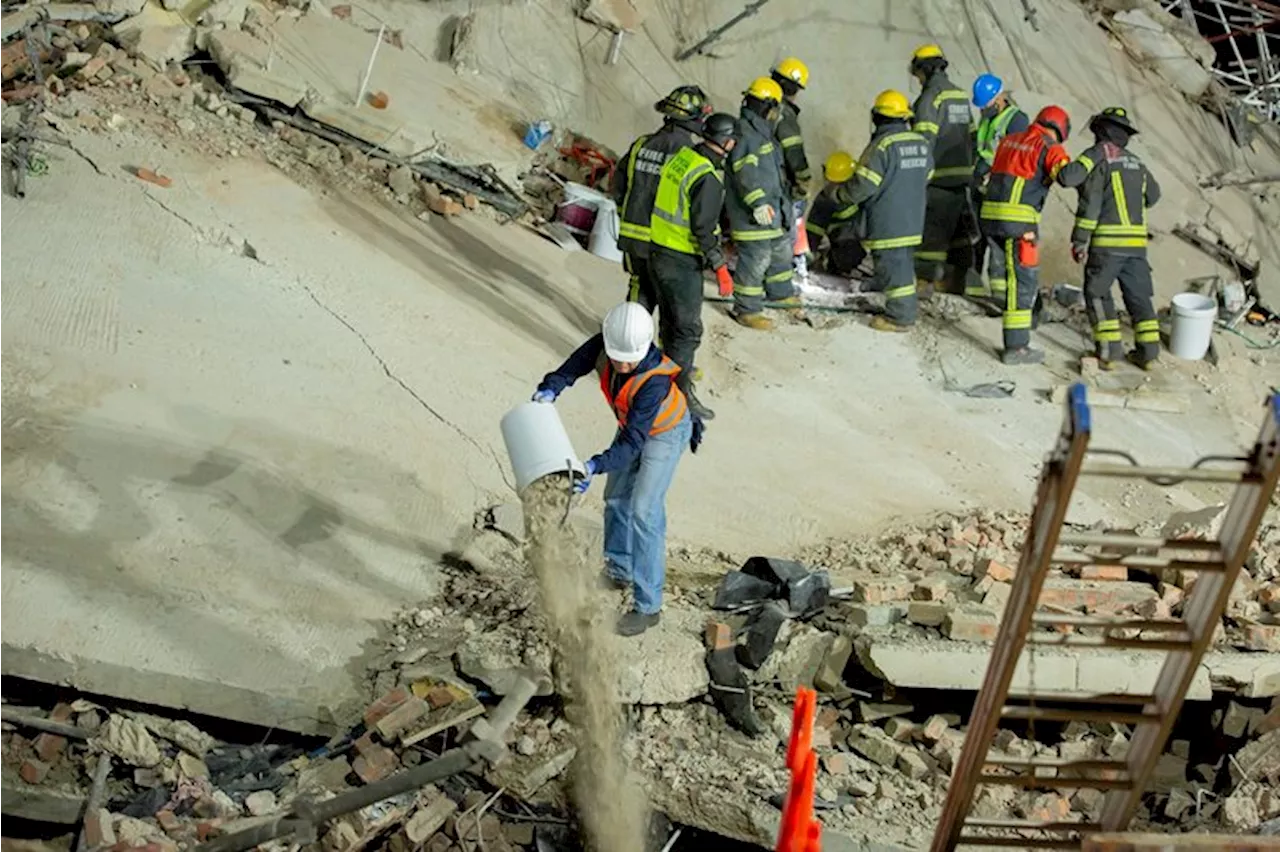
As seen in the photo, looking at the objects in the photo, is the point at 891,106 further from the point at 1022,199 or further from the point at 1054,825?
the point at 1054,825

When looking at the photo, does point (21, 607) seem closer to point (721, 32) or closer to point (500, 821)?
point (500, 821)

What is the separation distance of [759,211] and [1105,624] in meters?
5.65

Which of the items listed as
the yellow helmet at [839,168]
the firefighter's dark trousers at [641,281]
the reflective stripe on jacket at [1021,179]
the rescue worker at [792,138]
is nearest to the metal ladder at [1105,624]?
the firefighter's dark trousers at [641,281]

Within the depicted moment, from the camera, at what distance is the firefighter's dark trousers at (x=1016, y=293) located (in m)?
9.76

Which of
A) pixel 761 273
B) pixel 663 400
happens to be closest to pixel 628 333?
pixel 663 400

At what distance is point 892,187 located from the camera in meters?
9.89

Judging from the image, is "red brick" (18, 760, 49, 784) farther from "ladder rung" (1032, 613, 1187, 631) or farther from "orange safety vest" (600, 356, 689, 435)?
"ladder rung" (1032, 613, 1187, 631)

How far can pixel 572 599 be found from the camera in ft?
20.2

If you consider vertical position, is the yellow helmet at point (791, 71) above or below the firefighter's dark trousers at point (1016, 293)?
above

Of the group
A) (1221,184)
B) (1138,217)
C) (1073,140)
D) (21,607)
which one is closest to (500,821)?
(21,607)

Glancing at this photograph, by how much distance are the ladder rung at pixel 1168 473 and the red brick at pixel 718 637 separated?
116 inches

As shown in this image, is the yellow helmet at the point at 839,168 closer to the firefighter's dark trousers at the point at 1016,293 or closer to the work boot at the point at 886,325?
the work boot at the point at 886,325

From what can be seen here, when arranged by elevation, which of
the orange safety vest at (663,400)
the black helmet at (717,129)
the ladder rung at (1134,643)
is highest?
the black helmet at (717,129)

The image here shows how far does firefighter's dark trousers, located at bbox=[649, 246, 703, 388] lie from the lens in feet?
26.5
